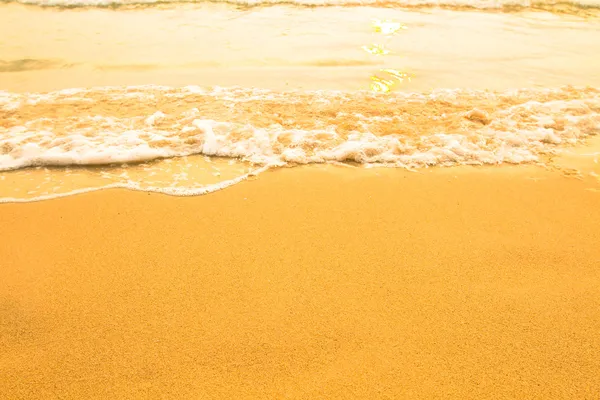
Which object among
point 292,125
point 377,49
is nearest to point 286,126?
point 292,125

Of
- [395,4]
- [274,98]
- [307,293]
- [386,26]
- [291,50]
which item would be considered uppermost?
[395,4]

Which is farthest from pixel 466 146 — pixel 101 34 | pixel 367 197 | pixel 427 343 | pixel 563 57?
pixel 101 34

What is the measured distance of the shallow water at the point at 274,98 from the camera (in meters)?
3.50

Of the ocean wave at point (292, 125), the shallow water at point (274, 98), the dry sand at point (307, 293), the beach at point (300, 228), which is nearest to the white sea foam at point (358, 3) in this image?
the shallow water at point (274, 98)

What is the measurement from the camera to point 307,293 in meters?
2.23

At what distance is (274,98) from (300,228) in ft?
7.63

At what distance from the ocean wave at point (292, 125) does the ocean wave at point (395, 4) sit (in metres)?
5.27

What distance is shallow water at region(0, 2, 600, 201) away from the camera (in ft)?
11.5

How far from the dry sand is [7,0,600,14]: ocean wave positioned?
24.0ft

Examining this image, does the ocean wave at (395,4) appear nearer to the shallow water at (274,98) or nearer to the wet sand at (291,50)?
the wet sand at (291,50)

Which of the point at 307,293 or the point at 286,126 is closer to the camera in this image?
the point at 307,293

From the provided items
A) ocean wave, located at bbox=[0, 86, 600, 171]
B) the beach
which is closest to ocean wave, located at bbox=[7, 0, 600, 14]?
the beach

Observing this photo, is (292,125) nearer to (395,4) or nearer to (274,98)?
(274,98)

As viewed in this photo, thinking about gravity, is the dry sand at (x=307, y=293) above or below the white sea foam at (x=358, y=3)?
below
